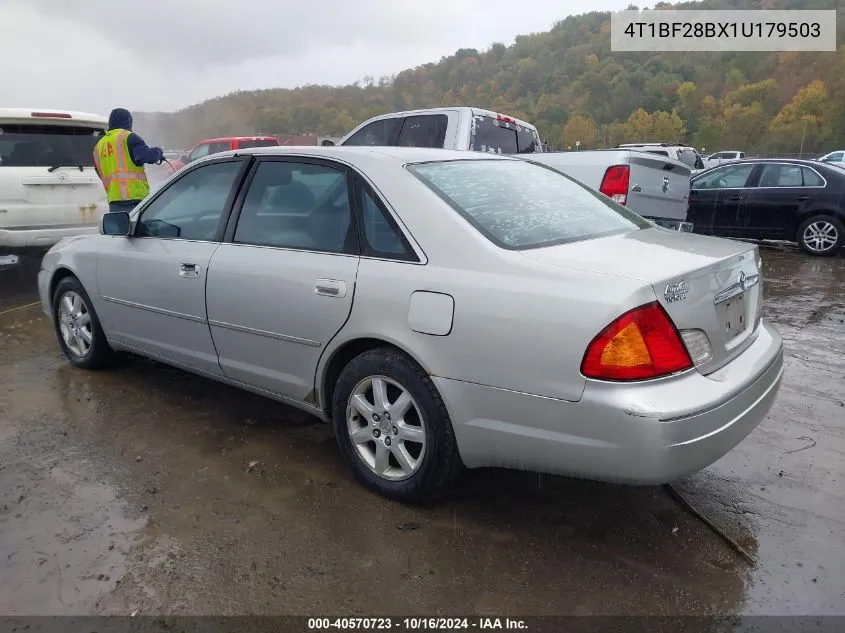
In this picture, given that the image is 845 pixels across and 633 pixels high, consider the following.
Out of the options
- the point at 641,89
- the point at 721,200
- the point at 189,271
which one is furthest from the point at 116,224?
the point at 641,89

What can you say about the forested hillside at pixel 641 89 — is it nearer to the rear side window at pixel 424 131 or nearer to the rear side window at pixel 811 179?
the rear side window at pixel 811 179

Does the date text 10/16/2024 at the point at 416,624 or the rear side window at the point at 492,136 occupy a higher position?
the rear side window at the point at 492,136

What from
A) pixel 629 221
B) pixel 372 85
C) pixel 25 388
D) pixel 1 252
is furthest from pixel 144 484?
pixel 372 85

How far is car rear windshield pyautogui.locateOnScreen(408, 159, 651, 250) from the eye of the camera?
8.84 ft

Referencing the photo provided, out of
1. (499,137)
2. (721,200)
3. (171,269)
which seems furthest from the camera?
(721,200)

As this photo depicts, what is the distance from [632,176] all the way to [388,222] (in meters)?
4.15

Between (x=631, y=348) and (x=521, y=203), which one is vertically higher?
(x=521, y=203)

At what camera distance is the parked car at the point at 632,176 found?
6.23 m

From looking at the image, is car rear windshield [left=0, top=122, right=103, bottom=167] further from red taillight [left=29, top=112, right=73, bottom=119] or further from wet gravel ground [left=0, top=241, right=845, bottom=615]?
wet gravel ground [left=0, top=241, right=845, bottom=615]

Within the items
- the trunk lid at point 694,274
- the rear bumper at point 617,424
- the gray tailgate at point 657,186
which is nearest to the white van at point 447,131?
the gray tailgate at point 657,186

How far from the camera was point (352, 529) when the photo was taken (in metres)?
2.62

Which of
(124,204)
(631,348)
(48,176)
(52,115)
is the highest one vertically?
(52,115)

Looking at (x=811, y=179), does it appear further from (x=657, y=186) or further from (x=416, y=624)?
(x=416, y=624)

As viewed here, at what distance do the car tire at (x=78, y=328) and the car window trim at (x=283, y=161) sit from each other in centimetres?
151
